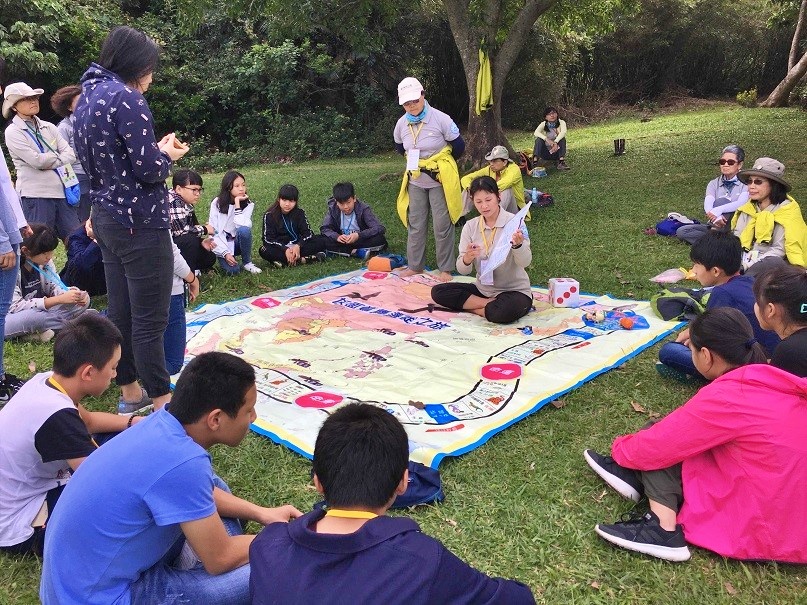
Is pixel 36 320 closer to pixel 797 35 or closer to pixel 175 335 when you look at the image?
pixel 175 335

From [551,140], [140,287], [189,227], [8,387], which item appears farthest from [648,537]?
[551,140]

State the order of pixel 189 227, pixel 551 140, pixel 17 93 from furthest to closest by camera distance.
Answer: pixel 551 140, pixel 189 227, pixel 17 93

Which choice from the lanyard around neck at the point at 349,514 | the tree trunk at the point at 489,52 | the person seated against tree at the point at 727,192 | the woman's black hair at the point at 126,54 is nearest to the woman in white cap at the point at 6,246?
the woman's black hair at the point at 126,54

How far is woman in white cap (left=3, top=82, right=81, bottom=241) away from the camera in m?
6.00

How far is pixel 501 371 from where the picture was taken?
14.5 feet

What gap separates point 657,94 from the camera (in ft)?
74.4

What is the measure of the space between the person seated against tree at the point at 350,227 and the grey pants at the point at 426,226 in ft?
2.37

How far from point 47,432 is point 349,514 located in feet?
4.97

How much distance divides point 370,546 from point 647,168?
11694mm

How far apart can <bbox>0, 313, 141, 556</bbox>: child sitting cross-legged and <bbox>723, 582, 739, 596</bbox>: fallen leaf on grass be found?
2524mm

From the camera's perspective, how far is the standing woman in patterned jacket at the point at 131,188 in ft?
10.5

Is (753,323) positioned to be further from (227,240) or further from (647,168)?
(647,168)

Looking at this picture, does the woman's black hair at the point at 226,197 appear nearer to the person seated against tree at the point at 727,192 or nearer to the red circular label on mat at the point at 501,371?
the red circular label on mat at the point at 501,371

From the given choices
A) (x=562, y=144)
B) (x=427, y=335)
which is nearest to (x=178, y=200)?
(x=427, y=335)
